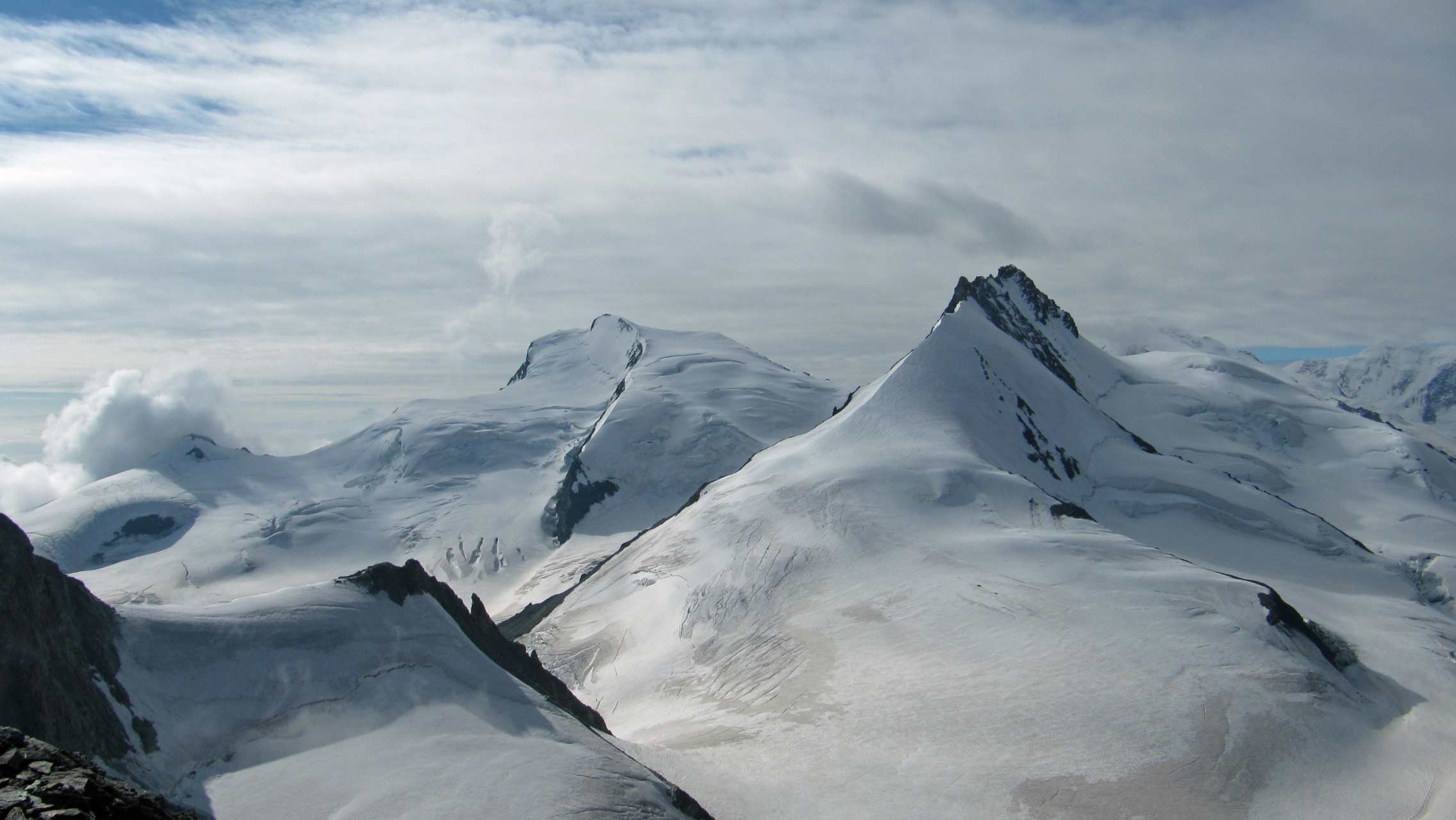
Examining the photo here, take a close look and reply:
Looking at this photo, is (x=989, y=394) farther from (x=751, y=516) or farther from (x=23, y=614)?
(x=23, y=614)

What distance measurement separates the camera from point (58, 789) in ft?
58.4

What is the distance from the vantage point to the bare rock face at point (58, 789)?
1677cm

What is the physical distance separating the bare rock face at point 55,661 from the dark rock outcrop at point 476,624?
35.3 feet

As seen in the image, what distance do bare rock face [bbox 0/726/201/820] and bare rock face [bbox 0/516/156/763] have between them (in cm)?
1550

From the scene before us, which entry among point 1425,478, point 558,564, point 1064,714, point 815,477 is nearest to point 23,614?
point 1064,714

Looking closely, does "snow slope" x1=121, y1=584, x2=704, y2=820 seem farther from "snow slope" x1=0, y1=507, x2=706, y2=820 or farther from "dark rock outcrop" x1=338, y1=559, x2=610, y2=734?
"dark rock outcrop" x1=338, y1=559, x2=610, y2=734

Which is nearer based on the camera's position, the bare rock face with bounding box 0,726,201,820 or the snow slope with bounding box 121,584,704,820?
the bare rock face with bounding box 0,726,201,820

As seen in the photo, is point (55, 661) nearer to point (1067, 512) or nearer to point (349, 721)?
point (349, 721)

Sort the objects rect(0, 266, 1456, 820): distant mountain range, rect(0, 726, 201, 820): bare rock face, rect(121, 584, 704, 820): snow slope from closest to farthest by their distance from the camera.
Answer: rect(0, 726, 201, 820): bare rock face → rect(121, 584, 704, 820): snow slope → rect(0, 266, 1456, 820): distant mountain range

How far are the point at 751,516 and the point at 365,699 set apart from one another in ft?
197

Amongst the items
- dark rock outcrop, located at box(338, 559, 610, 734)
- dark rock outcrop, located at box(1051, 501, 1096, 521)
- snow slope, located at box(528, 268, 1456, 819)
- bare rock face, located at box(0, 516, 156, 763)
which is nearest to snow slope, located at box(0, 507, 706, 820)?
bare rock face, located at box(0, 516, 156, 763)

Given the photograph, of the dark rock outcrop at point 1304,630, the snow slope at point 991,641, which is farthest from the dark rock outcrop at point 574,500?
the dark rock outcrop at point 1304,630

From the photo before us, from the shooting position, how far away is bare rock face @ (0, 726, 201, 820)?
16766 millimetres

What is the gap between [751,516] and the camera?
99.3 meters
